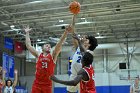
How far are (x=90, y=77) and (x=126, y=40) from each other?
19948 mm

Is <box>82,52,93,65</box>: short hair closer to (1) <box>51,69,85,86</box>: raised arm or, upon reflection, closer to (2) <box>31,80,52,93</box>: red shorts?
(1) <box>51,69,85,86</box>: raised arm

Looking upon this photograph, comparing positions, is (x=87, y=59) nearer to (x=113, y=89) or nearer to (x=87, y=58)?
(x=87, y=58)

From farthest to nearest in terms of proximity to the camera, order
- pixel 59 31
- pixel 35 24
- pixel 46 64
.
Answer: pixel 59 31 → pixel 35 24 → pixel 46 64

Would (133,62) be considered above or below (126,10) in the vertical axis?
below

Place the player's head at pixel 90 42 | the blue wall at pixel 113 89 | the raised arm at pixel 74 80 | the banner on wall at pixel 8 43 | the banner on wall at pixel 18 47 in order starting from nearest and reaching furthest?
the raised arm at pixel 74 80 → the player's head at pixel 90 42 → the banner on wall at pixel 8 43 → the blue wall at pixel 113 89 → the banner on wall at pixel 18 47

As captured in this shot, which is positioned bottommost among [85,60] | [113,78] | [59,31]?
[113,78]

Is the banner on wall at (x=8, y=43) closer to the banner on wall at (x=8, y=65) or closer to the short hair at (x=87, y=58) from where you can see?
the banner on wall at (x=8, y=65)

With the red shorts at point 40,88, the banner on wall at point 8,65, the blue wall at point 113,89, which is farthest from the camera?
the blue wall at point 113,89

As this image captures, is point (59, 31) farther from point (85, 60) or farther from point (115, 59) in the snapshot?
point (85, 60)

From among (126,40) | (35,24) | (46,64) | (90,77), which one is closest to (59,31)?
(35,24)

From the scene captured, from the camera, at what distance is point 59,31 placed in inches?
878

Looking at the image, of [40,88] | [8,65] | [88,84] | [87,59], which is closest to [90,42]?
[87,59]

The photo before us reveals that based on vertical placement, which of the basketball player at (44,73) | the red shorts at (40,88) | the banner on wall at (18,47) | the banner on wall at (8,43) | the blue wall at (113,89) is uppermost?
the basketball player at (44,73)

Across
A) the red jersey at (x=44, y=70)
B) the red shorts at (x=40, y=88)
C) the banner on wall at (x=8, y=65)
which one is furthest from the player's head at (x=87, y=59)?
the banner on wall at (x=8, y=65)
